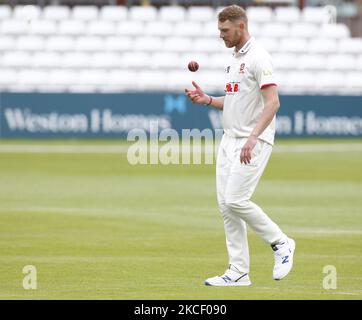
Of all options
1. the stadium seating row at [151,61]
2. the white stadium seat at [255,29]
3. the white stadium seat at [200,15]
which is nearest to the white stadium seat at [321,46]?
the stadium seating row at [151,61]

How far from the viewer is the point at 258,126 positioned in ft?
33.4

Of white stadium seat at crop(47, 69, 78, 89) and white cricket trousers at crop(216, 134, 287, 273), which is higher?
white cricket trousers at crop(216, 134, 287, 273)

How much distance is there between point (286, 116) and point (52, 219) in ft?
60.2

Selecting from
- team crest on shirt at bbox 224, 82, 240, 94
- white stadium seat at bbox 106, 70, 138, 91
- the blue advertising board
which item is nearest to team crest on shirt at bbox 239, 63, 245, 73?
team crest on shirt at bbox 224, 82, 240, 94

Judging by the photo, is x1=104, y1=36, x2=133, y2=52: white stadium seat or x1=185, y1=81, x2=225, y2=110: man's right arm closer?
x1=185, y1=81, x2=225, y2=110: man's right arm

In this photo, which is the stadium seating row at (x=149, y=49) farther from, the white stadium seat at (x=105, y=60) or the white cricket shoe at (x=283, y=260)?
the white cricket shoe at (x=283, y=260)

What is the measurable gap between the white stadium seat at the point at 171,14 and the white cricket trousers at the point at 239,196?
28.0 metres

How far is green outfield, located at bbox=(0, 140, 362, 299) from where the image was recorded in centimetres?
1046

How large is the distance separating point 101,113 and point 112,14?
597 centimetres

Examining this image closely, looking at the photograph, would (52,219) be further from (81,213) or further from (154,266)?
(154,266)

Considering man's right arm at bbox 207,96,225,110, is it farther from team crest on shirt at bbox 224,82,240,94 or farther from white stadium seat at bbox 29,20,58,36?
white stadium seat at bbox 29,20,58,36

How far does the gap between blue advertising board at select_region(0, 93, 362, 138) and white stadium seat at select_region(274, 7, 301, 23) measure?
6.18m

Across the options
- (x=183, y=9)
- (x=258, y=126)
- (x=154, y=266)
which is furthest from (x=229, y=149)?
(x=183, y=9)

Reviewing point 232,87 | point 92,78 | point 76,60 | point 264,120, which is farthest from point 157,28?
point 264,120
